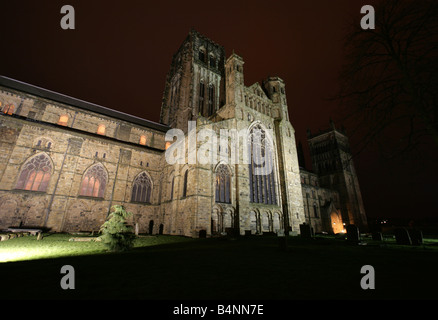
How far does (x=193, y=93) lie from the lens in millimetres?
33656

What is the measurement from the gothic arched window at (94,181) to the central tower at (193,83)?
13753 mm

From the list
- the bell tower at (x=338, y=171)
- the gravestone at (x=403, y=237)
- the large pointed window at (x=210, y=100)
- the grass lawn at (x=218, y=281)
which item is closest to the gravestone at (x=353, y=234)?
the gravestone at (x=403, y=237)

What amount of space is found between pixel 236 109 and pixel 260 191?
10093 mm

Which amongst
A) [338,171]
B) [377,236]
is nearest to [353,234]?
[377,236]

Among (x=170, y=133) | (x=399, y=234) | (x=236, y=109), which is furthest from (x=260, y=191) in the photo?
(x=170, y=133)

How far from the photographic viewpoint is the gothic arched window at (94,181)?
20062 mm

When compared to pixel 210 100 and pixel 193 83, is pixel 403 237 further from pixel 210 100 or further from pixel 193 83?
pixel 193 83

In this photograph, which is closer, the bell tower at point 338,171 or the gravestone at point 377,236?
the gravestone at point 377,236

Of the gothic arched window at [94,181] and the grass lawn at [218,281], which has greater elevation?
the gothic arched window at [94,181]

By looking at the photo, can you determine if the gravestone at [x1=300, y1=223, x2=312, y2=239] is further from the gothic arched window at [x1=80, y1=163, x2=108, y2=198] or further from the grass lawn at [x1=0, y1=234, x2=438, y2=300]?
the gothic arched window at [x1=80, y1=163, x2=108, y2=198]

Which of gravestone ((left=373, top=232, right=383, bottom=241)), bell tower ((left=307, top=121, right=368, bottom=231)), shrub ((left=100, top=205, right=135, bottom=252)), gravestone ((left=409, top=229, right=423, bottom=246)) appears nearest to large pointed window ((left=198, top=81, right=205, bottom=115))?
shrub ((left=100, top=205, right=135, bottom=252))
